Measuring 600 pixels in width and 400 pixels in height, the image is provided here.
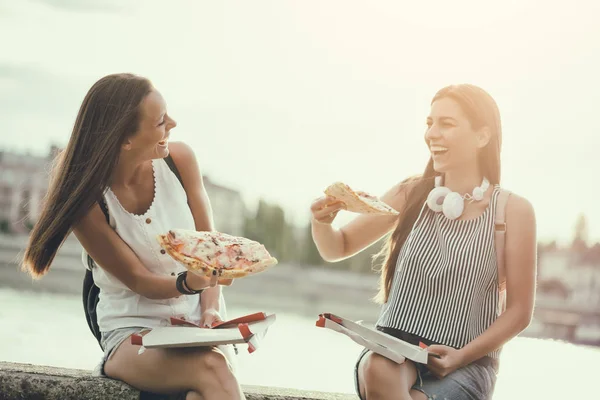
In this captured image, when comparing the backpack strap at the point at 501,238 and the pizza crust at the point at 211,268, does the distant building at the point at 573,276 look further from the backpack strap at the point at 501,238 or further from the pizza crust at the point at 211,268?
the pizza crust at the point at 211,268

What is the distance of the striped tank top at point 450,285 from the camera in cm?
299

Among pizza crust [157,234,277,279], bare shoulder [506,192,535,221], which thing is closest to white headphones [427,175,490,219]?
bare shoulder [506,192,535,221]

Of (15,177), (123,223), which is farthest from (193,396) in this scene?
(15,177)

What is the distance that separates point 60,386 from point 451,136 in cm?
170

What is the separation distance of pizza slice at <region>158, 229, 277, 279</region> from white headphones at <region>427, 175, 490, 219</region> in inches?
28.1

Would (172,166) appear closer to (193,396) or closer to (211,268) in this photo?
(211,268)

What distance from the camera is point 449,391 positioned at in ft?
9.34

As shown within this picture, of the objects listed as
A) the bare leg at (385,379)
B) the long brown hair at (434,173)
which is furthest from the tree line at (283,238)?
the bare leg at (385,379)

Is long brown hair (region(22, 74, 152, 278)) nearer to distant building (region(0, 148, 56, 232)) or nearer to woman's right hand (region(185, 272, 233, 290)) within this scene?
woman's right hand (region(185, 272, 233, 290))

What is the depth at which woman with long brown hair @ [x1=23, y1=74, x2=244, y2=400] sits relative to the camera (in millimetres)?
2896

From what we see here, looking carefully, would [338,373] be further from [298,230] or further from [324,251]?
[298,230]

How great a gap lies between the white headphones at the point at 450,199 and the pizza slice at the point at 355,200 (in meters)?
0.15

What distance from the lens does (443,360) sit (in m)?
2.85

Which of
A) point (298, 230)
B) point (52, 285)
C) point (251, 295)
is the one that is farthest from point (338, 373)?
point (298, 230)
